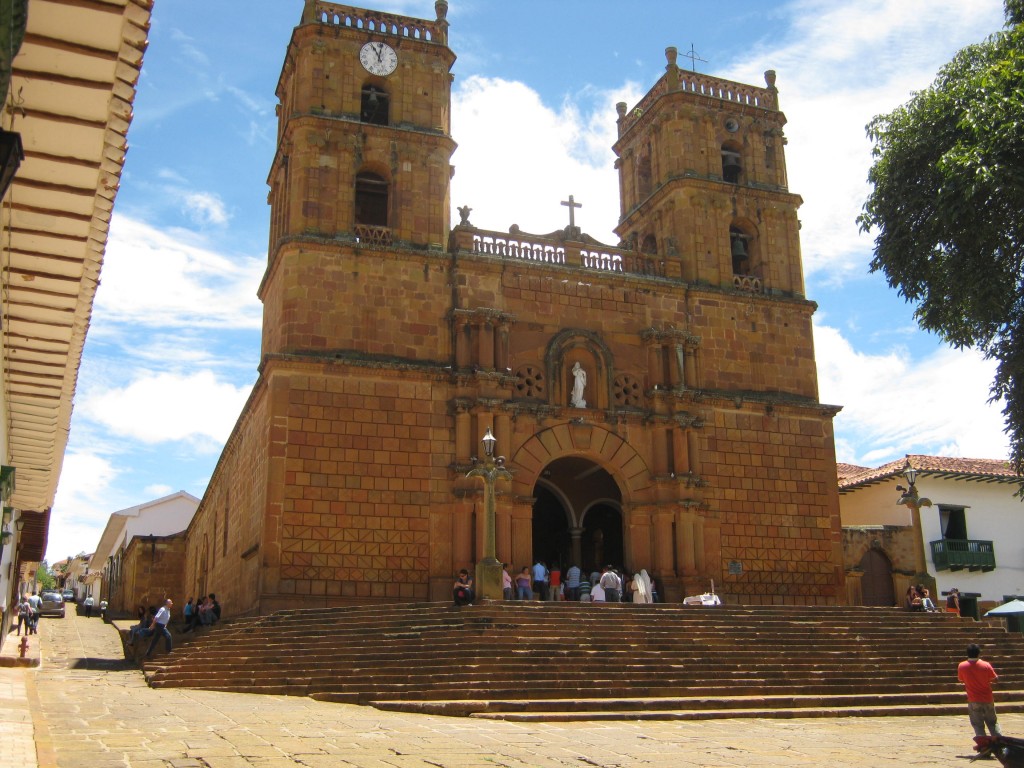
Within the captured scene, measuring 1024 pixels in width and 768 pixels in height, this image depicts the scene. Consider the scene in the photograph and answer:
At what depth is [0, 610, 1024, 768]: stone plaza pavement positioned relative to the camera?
8.70 metres

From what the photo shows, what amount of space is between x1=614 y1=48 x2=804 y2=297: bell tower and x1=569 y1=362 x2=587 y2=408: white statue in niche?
13.8ft

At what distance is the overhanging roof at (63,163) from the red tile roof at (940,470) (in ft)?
96.8

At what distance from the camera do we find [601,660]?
15.6 m

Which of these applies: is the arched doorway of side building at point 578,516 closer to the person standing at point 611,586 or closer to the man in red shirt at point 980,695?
the person standing at point 611,586

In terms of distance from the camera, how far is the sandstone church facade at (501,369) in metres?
22.4

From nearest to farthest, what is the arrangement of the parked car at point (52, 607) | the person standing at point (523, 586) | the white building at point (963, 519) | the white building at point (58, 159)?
the white building at point (58, 159) < the person standing at point (523, 586) < the white building at point (963, 519) < the parked car at point (52, 607)

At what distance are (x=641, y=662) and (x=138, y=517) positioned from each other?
46860 mm

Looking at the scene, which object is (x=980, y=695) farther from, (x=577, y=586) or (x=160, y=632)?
(x=160, y=632)

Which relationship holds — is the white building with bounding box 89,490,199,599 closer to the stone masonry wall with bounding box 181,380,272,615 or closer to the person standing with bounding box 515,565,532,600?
the stone masonry wall with bounding box 181,380,272,615

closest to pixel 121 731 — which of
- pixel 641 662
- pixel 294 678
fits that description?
pixel 294 678

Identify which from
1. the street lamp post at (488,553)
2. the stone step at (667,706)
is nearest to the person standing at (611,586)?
the street lamp post at (488,553)

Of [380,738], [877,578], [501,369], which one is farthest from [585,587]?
[380,738]

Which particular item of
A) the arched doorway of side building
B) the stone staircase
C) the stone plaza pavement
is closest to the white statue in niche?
the arched doorway of side building

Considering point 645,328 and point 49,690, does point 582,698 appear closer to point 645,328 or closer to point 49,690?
point 49,690
